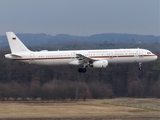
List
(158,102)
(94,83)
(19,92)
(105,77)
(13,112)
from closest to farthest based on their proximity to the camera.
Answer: (13,112), (158,102), (19,92), (94,83), (105,77)

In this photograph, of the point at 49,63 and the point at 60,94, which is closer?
the point at 49,63

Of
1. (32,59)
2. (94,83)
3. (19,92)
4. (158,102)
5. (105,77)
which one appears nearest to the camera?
(32,59)

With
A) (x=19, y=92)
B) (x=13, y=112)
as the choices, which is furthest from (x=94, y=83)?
(x=13, y=112)

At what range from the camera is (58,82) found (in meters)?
144

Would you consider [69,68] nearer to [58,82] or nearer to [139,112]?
[58,82]

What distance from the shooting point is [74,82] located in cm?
14612

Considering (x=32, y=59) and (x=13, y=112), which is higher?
(x=32, y=59)

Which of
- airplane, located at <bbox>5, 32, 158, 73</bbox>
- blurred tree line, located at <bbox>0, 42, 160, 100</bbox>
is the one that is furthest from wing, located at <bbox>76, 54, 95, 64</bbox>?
blurred tree line, located at <bbox>0, 42, 160, 100</bbox>

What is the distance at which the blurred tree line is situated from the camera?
5374 inches

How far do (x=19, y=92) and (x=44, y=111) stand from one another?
130 feet

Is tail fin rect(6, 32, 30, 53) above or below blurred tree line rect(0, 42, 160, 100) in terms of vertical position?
above

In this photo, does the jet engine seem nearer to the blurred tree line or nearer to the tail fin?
the tail fin

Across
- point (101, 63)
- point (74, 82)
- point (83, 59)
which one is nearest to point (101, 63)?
point (101, 63)

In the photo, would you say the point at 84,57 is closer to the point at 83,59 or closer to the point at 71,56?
the point at 83,59
